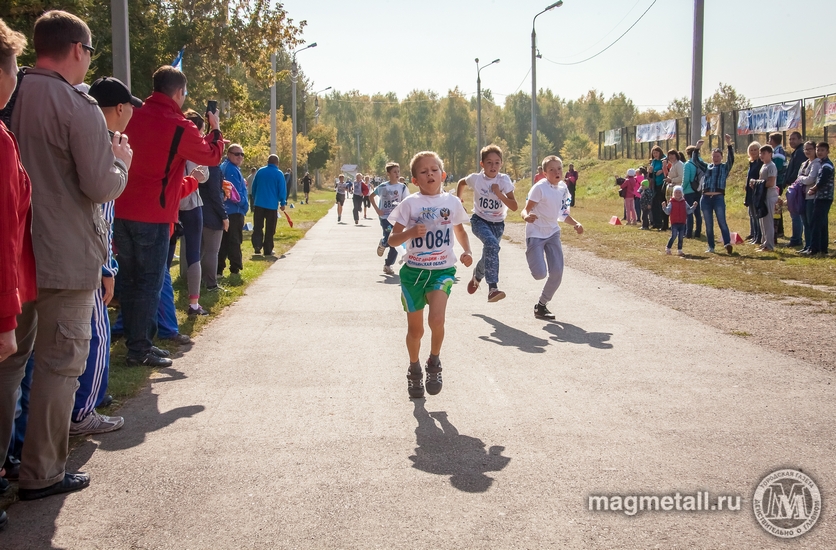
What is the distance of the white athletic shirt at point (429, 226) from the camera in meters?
6.00

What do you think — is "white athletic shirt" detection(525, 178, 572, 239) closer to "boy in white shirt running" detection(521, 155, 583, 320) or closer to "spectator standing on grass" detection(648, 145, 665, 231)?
"boy in white shirt running" detection(521, 155, 583, 320)

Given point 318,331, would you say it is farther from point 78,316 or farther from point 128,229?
point 78,316

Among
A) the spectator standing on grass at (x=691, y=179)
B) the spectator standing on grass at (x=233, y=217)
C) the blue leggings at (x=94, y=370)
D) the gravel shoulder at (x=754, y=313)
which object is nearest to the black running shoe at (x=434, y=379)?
the blue leggings at (x=94, y=370)

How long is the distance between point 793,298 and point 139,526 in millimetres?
9039

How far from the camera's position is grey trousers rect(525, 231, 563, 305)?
Result: 940cm

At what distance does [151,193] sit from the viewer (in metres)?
6.58

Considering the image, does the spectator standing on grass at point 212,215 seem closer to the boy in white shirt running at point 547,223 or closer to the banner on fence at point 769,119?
the boy in white shirt running at point 547,223

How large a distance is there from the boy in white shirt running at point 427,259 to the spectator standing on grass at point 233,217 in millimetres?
7188

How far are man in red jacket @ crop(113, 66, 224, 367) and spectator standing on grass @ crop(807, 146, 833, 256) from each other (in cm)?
1168

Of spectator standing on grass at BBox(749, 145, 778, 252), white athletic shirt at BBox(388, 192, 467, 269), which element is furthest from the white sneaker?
spectator standing on grass at BBox(749, 145, 778, 252)

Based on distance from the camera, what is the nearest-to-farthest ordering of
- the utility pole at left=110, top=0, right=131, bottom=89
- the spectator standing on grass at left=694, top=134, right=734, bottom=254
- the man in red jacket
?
the man in red jacket < the utility pole at left=110, top=0, right=131, bottom=89 < the spectator standing on grass at left=694, top=134, right=734, bottom=254

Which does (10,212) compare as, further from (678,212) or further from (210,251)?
(678,212)

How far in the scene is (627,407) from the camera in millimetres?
5512

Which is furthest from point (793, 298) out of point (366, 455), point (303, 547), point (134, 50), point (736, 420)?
point (134, 50)
